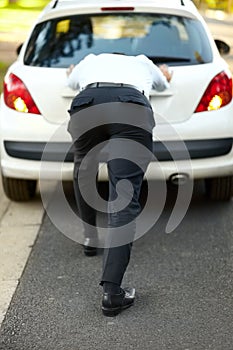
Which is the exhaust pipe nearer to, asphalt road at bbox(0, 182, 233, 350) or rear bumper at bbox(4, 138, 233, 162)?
rear bumper at bbox(4, 138, 233, 162)

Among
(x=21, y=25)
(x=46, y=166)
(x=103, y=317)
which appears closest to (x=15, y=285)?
(x=103, y=317)

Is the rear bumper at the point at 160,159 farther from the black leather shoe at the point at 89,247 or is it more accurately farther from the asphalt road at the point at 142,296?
the black leather shoe at the point at 89,247

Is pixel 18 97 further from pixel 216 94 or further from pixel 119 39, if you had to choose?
pixel 216 94

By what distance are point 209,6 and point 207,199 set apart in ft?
70.1

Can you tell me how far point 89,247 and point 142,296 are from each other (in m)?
0.79

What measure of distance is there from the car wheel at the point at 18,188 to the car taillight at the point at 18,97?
2.23 feet

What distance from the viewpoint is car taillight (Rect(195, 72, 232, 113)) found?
5.64m

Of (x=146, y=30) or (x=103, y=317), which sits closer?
(x=103, y=317)

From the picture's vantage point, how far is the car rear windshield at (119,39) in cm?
591

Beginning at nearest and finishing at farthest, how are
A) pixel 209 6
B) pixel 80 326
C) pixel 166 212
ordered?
pixel 80 326 < pixel 166 212 < pixel 209 6

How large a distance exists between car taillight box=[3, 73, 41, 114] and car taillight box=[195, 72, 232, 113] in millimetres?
1262

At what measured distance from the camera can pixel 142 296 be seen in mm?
4465

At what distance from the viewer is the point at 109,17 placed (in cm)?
612

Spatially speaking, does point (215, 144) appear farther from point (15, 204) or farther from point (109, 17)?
point (15, 204)
